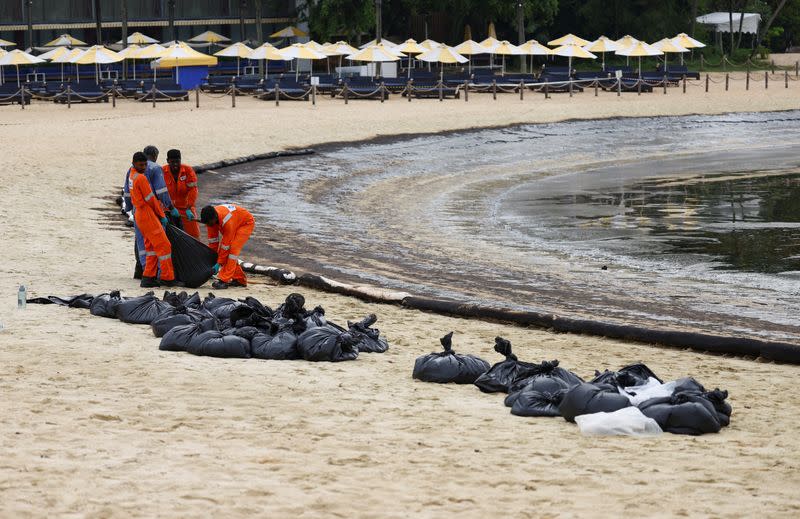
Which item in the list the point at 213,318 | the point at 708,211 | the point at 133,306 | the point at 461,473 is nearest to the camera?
the point at 461,473

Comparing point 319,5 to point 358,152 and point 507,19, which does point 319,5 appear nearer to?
point 507,19

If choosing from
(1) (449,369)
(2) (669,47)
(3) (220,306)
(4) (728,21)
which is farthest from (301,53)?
(1) (449,369)

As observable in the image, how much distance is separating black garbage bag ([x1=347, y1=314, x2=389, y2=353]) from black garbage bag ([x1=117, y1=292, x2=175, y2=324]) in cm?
175

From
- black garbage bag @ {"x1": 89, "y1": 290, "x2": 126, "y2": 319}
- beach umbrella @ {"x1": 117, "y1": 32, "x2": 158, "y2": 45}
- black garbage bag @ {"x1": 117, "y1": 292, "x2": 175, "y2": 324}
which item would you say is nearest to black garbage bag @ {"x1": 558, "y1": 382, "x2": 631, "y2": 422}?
black garbage bag @ {"x1": 117, "y1": 292, "x2": 175, "y2": 324}

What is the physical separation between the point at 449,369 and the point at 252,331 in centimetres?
186

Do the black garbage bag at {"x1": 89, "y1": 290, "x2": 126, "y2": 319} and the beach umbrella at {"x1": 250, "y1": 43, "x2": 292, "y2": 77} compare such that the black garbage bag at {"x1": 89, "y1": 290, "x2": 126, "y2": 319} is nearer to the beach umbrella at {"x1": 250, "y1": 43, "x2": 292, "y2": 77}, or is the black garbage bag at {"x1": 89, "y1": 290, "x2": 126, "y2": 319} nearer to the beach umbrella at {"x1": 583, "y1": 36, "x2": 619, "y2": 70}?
the beach umbrella at {"x1": 250, "y1": 43, "x2": 292, "y2": 77}

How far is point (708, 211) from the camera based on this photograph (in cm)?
2280

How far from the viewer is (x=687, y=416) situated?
7652 millimetres

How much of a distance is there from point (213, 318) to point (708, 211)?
46.7ft

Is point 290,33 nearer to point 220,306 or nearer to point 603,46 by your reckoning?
point 603,46

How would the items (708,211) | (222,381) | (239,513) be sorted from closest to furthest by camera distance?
(239,513) → (222,381) → (708,211)

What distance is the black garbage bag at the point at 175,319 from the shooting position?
10.6 metres

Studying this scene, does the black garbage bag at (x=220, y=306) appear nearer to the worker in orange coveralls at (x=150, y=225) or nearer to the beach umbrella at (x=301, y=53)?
the worker in orange coveralls at (x=150, y=225)

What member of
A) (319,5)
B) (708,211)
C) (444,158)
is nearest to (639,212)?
(708,211)
